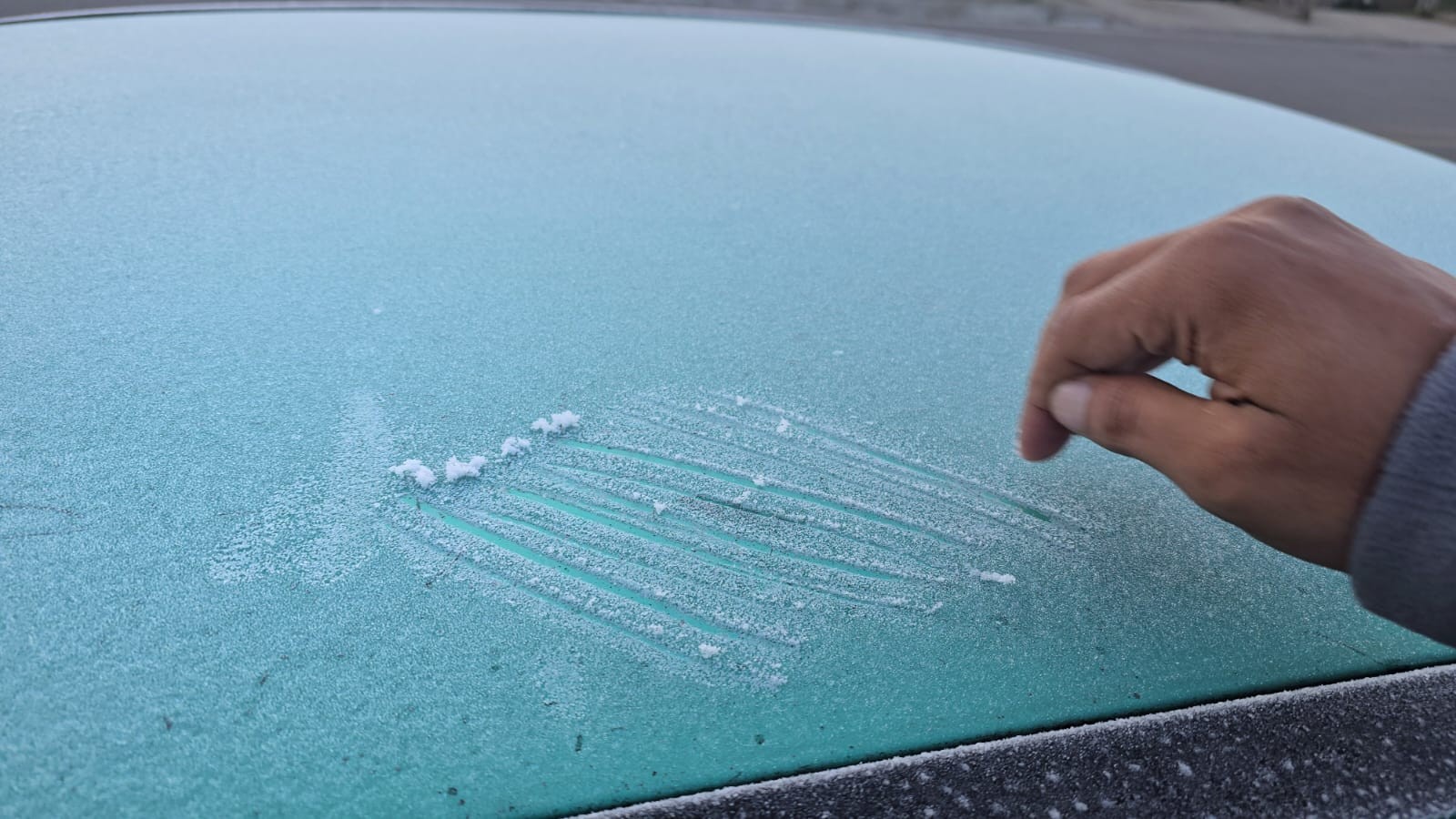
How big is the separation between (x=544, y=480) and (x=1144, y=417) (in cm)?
58

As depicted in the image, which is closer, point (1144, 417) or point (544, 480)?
point (1144, 417)

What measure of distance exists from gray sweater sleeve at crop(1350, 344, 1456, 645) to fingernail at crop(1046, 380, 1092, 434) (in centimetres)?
20

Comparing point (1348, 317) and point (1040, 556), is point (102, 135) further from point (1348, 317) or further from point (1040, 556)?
point (1348, 317)

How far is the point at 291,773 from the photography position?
66 cm

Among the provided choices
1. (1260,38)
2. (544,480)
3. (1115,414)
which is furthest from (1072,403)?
(1260,38)

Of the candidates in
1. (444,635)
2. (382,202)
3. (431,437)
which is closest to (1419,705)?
(444,635)

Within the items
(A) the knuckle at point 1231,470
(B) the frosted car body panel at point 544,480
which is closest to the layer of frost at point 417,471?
(B) the frosted car body panel at point 544,480

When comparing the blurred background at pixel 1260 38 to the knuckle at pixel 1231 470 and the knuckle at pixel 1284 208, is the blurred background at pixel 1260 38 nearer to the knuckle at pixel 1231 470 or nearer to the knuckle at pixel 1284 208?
the knuckle at pixel 1284 208

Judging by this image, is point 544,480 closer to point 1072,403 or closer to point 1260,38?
point 1072,403

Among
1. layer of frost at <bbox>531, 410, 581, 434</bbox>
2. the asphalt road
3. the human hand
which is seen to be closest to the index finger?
the human hand

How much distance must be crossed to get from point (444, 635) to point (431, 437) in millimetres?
303

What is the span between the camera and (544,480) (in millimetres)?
991

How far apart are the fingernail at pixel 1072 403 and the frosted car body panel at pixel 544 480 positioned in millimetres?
198

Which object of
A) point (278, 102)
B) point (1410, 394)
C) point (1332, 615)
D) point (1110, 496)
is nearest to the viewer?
point (1410, 394)
